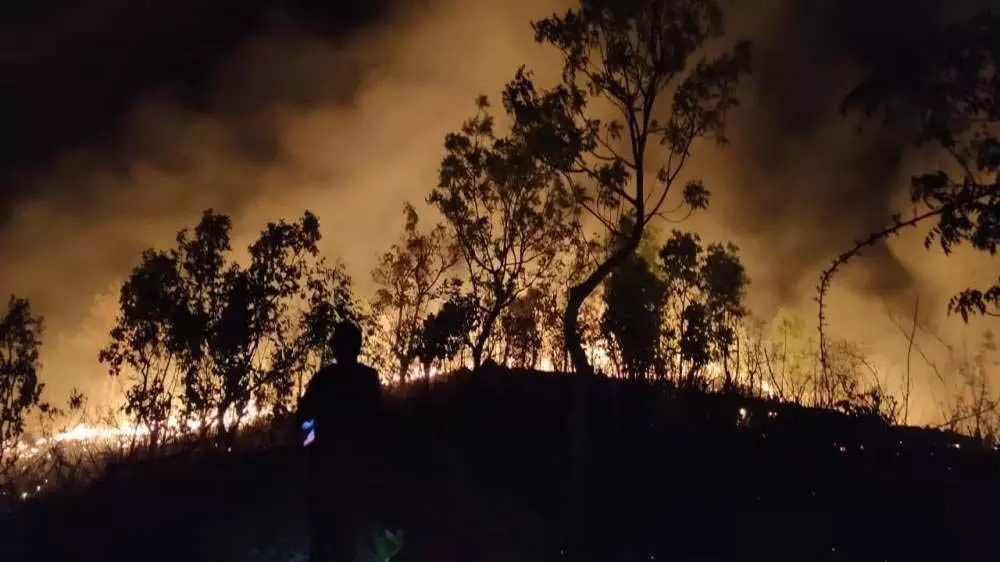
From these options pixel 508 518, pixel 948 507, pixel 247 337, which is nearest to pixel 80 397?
pixel 247 337

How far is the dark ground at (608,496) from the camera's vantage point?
8.66 m

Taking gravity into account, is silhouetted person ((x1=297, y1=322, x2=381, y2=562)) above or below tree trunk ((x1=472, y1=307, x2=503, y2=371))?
below

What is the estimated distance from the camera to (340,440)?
603cm

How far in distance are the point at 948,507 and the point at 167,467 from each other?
11434 mm

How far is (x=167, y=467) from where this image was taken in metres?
12.7

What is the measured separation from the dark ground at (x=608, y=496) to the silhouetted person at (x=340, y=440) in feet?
4.65

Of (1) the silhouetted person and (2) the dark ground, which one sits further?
(2) the dark ground

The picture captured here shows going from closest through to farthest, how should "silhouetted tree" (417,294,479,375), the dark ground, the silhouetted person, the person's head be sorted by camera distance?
1. the silhouetted person
2. the person's head
3. the dark ground
4. "silhouetted tree" (417,294,479,375)

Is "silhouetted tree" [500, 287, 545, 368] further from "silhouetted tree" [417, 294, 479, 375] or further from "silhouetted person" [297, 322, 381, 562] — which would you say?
"silhouetted person" [297, 322, 381, 562]

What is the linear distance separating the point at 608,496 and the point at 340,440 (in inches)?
199

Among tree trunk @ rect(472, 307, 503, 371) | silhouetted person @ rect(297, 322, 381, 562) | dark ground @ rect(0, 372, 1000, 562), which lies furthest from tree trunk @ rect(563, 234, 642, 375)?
tree trunk @ rect(472, 307, 503, 371)

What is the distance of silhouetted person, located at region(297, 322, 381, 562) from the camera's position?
6.02 m

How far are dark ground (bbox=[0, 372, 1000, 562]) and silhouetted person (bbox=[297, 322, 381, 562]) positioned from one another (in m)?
1.42

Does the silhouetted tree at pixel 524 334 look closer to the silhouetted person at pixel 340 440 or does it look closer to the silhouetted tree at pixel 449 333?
the silhouetted tree at pixel 449 333
